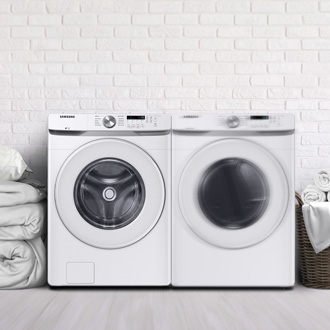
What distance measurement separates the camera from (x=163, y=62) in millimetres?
3766

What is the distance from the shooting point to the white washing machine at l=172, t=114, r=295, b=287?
3154 millimetres

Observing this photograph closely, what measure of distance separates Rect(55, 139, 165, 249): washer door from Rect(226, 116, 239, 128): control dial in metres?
0.45

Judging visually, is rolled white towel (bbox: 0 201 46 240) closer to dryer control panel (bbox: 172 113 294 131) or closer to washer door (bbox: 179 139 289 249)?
washer door (bbox: 179 139 289 249)

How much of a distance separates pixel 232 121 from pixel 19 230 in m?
1.26

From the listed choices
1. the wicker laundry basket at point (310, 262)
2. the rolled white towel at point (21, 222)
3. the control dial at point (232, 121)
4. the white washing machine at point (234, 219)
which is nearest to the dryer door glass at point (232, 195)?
the white washing machine at point (234, 219)

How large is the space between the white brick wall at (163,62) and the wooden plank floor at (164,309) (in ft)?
3.38

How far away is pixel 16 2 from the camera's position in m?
3.77

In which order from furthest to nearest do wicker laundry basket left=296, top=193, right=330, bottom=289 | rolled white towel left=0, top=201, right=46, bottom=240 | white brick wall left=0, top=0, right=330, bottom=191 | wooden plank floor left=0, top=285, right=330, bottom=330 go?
white brick wall left=0, top=0, right=330, bottom=191 → wicker laundry basket left=296, top=193, right=330, bottom=289 → rolled white towel left=0, top=201, right=46, bottom=240 → wooden plank floor left=0, top=285, right=330, bottom=330

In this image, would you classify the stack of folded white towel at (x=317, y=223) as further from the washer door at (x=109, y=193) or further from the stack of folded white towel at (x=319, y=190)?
the washer door at (x=109, y=193)

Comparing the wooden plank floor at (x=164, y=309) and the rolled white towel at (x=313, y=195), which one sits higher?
the rolled white towel at (x=313, y=195)

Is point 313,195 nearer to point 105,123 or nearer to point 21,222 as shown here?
point 105,123

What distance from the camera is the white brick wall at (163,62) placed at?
3756mm

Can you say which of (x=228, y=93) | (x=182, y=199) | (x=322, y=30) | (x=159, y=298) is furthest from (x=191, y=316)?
(x=322, y=30)

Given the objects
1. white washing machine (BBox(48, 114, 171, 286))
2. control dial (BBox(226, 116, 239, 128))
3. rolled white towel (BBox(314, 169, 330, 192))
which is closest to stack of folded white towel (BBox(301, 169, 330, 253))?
rolled white towel (BBox(314, 169, 330, 192))
